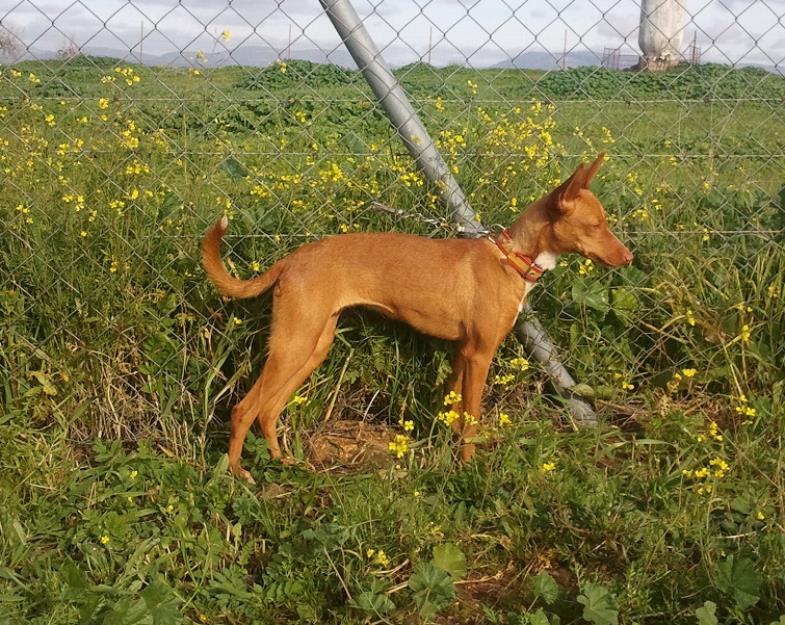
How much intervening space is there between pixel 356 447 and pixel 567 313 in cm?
112

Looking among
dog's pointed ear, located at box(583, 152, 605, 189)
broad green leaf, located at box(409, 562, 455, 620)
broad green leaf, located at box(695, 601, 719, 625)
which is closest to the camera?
broad green leaf, located at box(695, 601, 719, 625)

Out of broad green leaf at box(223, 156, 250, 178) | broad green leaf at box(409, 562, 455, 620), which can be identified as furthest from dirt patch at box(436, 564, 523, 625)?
broad green leaf at box(223, 156, 250, 178)

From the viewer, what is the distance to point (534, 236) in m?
3.40

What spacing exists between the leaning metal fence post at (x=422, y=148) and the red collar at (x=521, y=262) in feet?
0.87

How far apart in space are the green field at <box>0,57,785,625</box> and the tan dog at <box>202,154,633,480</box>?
18 centimetres

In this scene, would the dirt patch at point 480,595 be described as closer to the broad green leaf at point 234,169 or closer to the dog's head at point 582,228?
the dog's head at point 582,228

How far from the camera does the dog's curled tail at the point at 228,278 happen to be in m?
3.30

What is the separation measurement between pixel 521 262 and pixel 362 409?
946 millimetres

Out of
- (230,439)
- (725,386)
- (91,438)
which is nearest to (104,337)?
(91,438)

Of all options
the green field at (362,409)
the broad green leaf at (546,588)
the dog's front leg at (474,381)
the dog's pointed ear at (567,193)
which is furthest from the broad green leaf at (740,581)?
the dog's pointed ear at (567,193)

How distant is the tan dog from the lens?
10.8 feet

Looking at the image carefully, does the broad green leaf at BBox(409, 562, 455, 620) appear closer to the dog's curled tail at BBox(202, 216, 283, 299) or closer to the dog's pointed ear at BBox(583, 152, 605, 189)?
the dog's curled tail at BBox(202, 216, 283, 299)

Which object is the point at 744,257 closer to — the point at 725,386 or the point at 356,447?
the point at 725,386

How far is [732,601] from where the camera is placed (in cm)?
241
